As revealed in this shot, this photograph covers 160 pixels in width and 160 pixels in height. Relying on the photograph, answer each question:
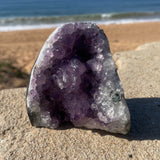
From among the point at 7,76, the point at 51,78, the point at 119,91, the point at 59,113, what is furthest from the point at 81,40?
the point at 7,76

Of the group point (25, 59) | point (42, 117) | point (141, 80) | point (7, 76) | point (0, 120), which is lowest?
point (25, 59)

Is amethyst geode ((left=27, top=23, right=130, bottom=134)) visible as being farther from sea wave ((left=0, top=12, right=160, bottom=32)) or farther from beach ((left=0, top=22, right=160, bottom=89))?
sea wave ((left=0, top=12, right=160, bottom=32))

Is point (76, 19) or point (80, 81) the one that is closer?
point (80, 81)

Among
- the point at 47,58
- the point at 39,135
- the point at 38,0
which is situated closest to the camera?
the point at 47,58

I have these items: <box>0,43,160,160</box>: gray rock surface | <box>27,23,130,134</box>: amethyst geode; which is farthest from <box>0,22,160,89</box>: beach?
<box>27,23,130,134</box>: amethyst geode

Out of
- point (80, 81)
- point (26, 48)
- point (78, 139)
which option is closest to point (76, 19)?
point (26, 48)

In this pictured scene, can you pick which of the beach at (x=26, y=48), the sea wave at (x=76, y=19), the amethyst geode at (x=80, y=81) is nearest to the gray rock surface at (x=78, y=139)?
the amethyst geode at (x=80, y=81)

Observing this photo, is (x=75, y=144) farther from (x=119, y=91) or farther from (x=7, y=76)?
(x=7, y=76)

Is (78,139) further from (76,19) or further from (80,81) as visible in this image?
(76,19)
